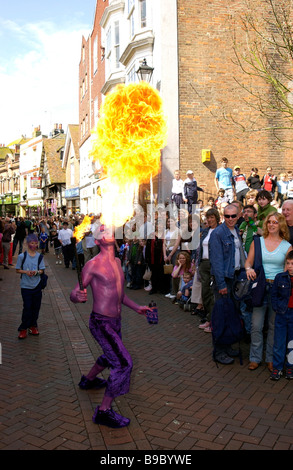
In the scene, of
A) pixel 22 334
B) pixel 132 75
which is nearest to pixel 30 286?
pixel 22 334

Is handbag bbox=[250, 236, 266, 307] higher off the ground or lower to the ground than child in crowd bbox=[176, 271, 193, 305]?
higher

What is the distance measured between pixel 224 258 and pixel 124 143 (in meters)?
2.22

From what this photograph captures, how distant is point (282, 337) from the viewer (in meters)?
4.85

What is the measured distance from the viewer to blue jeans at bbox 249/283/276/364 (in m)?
5.07

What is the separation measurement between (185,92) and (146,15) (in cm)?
396

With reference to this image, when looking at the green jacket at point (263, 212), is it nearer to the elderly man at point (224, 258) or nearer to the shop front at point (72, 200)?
the elderly man at point (224, 258)

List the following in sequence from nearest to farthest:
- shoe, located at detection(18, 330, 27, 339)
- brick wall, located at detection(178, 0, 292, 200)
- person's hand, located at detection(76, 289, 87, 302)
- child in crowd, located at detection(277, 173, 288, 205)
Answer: person's hand, located at detection(76, 289, 87, 302) → shoe, located at detection(18, 330, 27, 339) → child in crowd, located at detection(277, 173, 288, 205) → brick wall, located at detection(178, 0, 292, 200)

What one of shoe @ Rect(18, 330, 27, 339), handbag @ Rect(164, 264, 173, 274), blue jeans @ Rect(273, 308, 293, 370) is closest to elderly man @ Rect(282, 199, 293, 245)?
blue jeans @ Rect(273, 308, 293, 370)

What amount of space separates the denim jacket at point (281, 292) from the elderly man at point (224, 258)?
0.66m

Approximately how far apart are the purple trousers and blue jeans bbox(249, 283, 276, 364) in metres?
2.00

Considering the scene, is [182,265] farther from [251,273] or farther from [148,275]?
[251,273]

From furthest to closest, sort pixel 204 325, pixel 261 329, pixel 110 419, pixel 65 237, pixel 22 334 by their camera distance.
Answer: pixel 65 237 < pixel 204 325 < pixel 22 334 < pixel 261 329 < pixel 110 419

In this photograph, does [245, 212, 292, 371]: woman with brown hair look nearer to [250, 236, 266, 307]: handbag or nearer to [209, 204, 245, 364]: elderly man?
[250, 236, 266, 307]: handbag

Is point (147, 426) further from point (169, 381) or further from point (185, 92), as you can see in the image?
Result: point (185, 92)
